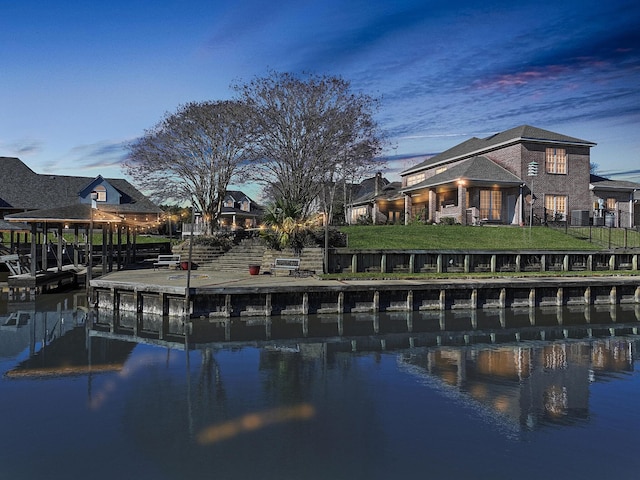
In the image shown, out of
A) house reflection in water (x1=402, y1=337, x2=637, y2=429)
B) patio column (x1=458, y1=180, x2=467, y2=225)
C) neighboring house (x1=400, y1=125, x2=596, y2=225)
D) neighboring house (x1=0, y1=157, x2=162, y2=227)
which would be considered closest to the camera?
house reflection in water (x1=402, y1=337, x2=637, y2=429)

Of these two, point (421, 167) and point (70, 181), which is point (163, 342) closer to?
point (421, 167)

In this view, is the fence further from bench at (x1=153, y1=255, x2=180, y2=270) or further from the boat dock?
bench at (x1=153, y1=255, x2=180, y2=270)

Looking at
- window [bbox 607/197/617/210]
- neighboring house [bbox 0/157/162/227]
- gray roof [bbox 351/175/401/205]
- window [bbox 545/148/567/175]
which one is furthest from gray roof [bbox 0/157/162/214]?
window [bbox 607/197/617/210]

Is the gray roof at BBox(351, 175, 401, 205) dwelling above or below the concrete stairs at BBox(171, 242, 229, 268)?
above

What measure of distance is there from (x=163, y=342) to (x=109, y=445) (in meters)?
8.52

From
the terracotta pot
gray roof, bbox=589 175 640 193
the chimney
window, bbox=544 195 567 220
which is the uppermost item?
the chimney

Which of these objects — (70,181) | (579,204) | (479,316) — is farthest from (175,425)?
(70,181)

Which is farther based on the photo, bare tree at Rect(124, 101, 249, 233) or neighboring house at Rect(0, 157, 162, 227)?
neighboring house at Rect(0, 157, 162, 227)

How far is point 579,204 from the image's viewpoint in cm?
4234

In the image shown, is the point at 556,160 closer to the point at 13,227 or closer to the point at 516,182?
the point at 516,182

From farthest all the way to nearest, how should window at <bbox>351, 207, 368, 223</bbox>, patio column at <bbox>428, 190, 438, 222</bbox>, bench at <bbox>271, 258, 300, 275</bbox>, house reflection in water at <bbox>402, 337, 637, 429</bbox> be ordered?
window at <bbox>351, 207, 368, 223</bbox> → patio column at <bbox>428, 190, 438, 222</bbox> → bench at <bbox>271, 258, 300, 275</bbox> → house reflection in water at <bbox>402, 337, 637, 429</bbox>

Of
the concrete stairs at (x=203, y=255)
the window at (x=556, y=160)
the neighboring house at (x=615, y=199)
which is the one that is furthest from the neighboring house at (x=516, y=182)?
the concrete stairs at (x=203, y=255)

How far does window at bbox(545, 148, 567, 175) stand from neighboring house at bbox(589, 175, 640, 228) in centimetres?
327

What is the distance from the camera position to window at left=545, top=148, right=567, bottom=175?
137 feet
